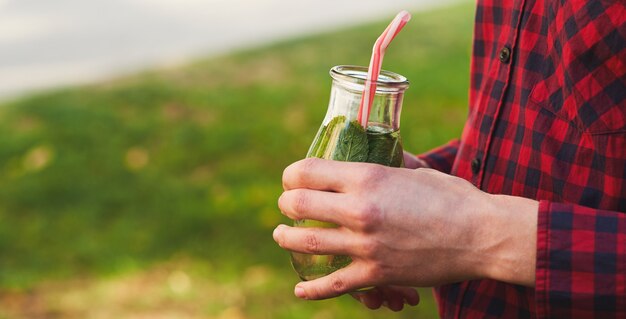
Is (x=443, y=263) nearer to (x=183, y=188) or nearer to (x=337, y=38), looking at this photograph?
(x=183, y=188)

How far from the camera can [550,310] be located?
1.20m

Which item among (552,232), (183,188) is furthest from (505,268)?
(183,188)

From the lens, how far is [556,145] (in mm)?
1378

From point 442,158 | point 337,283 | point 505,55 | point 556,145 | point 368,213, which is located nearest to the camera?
point 368,213

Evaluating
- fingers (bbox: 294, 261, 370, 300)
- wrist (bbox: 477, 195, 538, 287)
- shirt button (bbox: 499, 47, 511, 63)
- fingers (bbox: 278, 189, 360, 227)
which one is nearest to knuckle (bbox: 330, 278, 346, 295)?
fingers (bbox: 294, 261, 370, 300)

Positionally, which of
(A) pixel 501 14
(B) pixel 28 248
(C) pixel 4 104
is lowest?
(B) pixel 28 248

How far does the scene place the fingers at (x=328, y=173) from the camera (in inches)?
46.6

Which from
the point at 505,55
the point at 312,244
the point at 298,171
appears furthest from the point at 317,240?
the point at 505,55

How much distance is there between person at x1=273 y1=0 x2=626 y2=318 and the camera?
1170 millimetres

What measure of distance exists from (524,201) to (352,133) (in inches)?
12.6

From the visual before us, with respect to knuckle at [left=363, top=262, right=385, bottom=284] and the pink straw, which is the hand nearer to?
knuckle at [left=363, top=262, right=385, bottom=284]

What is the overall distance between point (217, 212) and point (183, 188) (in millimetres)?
370

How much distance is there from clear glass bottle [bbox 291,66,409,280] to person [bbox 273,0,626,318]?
0.22ft

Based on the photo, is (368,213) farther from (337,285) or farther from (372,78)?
(372,78)
